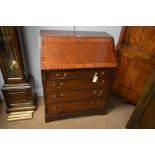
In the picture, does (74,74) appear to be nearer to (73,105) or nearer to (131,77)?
(73,105)

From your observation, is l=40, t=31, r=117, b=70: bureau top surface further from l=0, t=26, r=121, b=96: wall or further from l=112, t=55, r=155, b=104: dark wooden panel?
l=112, t=55, r=155, b=104: dark wooden panel

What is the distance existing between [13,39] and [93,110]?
131cm

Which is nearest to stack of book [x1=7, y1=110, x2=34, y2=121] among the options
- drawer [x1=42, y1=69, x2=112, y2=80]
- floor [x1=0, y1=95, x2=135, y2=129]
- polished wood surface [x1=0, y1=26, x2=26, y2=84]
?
floor [x1=0, y1=95, x2=135, y2=129]

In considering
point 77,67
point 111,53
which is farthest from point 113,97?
point 77,67

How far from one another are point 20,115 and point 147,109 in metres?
1.59

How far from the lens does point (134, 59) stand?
1.87 metres

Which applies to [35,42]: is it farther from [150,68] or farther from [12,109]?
[150,68]

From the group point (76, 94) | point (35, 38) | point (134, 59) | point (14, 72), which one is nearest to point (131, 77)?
point (134, 59)

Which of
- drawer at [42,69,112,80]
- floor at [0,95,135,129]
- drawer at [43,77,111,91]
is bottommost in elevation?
floor at [0,95,135,129]

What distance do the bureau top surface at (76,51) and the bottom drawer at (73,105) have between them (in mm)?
544

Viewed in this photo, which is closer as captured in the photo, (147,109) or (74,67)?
(74,67)

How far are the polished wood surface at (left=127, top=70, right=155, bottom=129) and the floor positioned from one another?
0.96 ft

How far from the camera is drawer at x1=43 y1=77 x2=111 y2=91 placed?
1.52m

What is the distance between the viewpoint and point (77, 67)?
4.68ft
